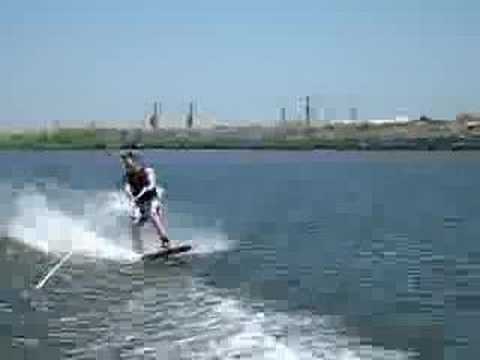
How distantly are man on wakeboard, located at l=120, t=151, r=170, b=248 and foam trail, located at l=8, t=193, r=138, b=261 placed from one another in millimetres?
904

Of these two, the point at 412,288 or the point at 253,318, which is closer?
the point at 253,318

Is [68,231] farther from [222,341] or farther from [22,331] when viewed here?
[222,341]

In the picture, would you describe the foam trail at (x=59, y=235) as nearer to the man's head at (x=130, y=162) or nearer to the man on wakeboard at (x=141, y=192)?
the man on wakeboard at (x=141, y=192)

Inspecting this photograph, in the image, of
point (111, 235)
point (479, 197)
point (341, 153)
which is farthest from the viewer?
point (341, 153)

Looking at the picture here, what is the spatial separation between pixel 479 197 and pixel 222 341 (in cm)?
4253

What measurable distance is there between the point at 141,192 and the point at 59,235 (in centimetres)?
557

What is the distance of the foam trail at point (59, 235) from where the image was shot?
2542cm

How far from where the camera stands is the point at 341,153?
178000 mm

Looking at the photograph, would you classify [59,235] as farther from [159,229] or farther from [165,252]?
[165,252]

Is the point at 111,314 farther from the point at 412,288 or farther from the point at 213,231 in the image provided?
the point at 213,231

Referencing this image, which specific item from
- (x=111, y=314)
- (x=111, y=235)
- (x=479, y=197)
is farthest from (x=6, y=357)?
(x=479, y=197)

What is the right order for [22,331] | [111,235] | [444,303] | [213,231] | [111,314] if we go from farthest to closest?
[213,231]
[111,235]
[444,303]
[111,314]
[22,331]

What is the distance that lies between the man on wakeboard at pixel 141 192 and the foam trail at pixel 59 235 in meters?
0.90

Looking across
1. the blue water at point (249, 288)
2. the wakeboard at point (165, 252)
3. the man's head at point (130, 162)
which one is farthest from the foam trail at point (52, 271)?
the man's head at point (130, 162)
